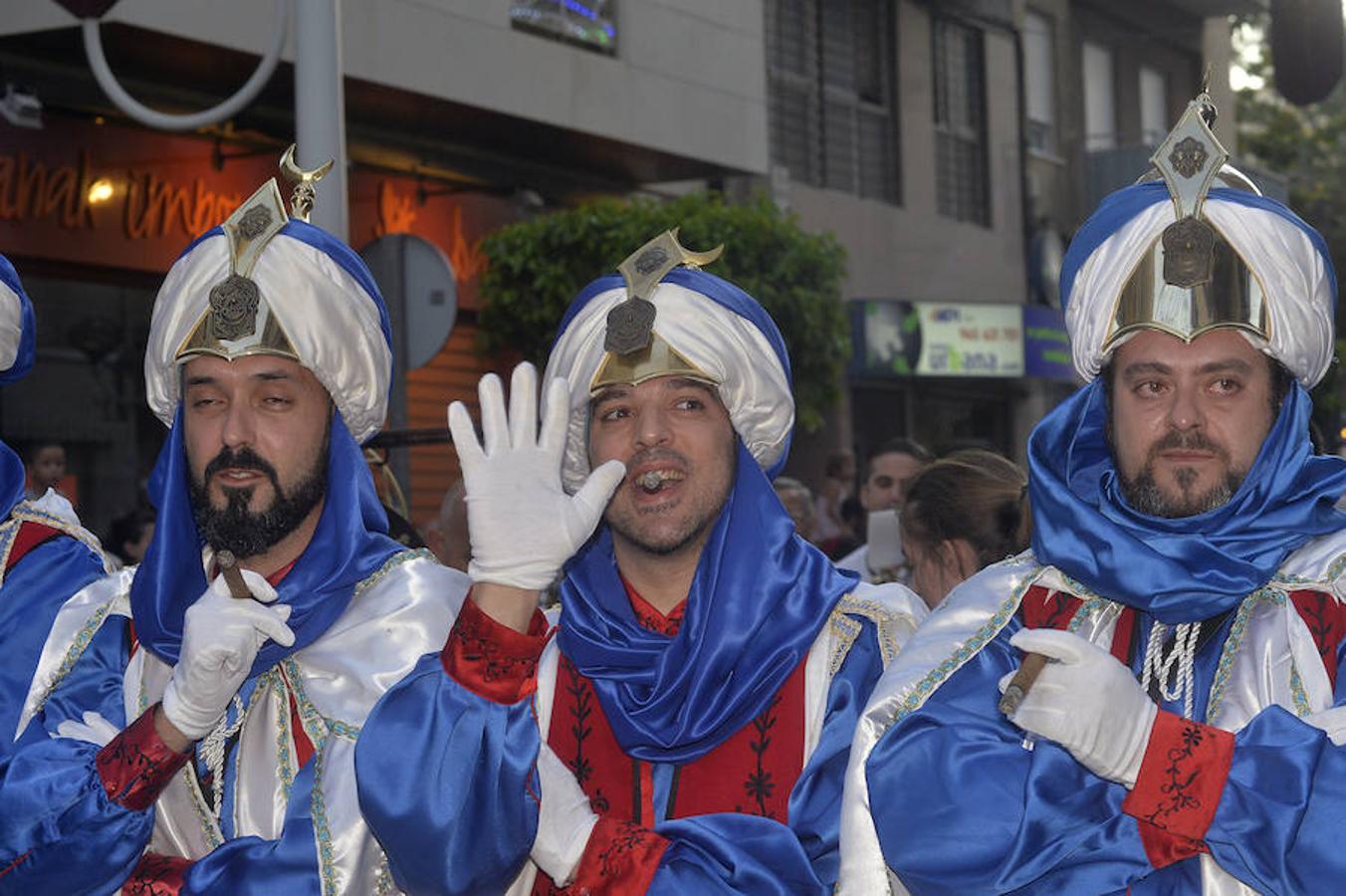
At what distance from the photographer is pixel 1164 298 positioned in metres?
3.71

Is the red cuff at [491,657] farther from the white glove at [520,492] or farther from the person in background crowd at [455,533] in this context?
the person in background crowd at [455,533]

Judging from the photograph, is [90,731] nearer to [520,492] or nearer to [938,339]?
[520,492]

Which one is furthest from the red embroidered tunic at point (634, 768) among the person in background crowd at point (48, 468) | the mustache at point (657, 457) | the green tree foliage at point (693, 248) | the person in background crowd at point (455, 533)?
the green tree foliage at point (693, 248)

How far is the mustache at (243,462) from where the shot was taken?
4.24 m

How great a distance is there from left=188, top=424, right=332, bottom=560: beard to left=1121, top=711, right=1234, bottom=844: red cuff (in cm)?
184

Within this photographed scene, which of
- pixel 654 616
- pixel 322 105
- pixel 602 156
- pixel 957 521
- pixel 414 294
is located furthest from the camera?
pixel 602 156

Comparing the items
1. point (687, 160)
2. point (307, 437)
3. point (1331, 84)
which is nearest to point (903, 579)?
point (1331, 84)

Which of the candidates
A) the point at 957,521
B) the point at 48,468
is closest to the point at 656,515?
the point at 957,521

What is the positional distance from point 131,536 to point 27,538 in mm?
5686

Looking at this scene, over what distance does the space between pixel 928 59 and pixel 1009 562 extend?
18.4m

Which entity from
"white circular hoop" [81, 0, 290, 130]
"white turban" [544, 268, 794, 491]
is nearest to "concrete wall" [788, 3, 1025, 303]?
"white circular hoop" [81, 0, 290, 130]

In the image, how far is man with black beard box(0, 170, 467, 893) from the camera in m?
3.89

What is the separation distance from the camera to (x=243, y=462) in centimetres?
424

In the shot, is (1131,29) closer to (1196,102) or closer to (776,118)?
(776,118)
